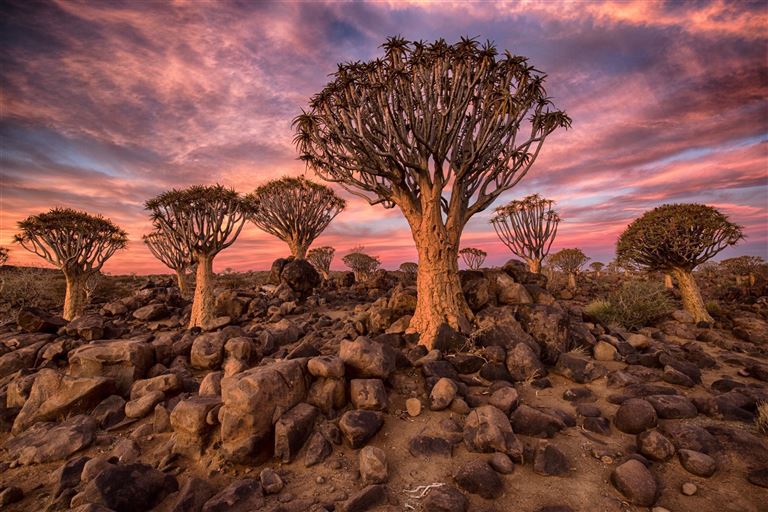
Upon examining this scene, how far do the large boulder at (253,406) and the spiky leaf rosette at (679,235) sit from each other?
1548cm

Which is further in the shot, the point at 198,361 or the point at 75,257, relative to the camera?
the point at 75,257

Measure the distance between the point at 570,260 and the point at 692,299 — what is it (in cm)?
2012

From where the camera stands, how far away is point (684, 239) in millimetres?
12539

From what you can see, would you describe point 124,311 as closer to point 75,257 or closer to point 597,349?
point 75,257

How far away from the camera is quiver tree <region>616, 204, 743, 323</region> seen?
12023 mm

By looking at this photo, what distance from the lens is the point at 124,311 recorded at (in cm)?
1422

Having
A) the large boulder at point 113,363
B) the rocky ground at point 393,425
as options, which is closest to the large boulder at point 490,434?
the rocky ground at point 393,425

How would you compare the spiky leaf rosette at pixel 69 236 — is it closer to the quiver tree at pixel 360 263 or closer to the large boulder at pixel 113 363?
the large boulder at pixel 113 363

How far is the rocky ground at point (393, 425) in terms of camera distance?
3467 millimetres

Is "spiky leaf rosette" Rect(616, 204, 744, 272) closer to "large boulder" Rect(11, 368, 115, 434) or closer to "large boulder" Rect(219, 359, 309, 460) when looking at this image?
"large boulder" Rect(219, 359, 309, 460)

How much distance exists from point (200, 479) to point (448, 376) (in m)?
3.98

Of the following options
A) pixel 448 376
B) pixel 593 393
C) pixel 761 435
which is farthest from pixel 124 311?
pixel 761 435

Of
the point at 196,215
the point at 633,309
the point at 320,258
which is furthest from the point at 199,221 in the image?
the point at 320,258

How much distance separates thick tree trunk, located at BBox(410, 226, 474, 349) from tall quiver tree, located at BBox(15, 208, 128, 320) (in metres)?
16.0
